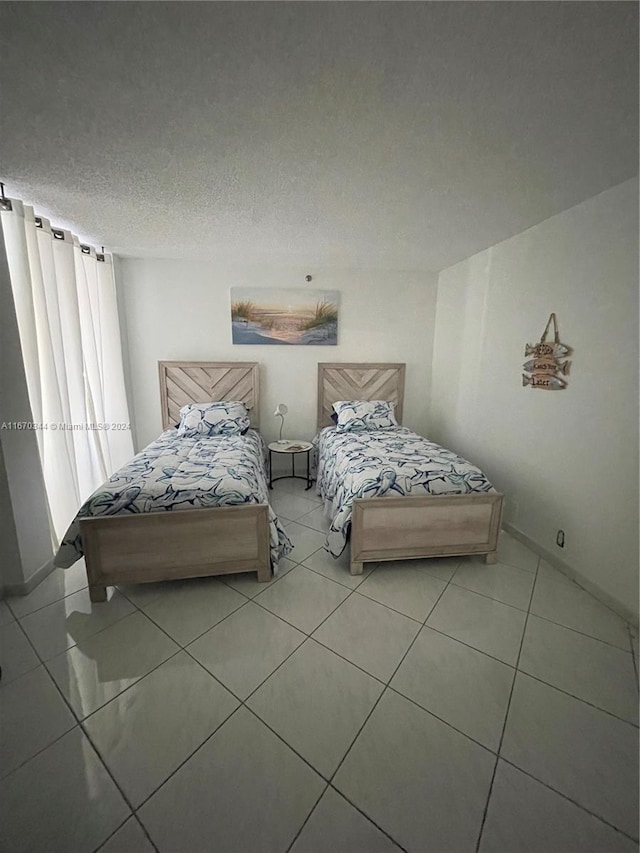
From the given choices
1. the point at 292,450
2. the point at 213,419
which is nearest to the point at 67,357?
the point at 213,419

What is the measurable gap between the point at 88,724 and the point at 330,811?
0.95 m

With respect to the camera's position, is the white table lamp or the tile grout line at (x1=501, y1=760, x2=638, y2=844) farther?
the white table lamp

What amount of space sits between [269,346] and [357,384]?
3.55ft

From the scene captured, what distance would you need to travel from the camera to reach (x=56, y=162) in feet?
5.35

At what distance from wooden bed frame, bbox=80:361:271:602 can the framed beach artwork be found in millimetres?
2197

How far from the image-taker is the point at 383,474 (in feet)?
7.29

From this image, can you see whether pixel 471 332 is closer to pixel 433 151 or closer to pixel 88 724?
pixel 433 151

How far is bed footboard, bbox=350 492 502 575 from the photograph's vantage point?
2102 millimetres

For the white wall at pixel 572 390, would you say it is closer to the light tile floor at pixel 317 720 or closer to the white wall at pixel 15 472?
the light tile floor at pixel 317 720

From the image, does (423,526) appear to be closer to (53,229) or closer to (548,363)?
(548,363)

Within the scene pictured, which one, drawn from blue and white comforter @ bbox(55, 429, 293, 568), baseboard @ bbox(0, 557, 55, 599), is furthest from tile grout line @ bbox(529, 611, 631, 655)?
baseboard @ bbox(0, 557, 55, 599)

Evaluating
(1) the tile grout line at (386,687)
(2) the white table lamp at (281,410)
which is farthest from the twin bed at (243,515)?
(2) the white table lamp at (281,410)

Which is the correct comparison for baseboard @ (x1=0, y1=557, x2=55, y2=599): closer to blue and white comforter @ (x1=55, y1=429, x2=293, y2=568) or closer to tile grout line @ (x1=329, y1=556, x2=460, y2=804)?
blue and white comforter @ (x1=55, y1=429, x2=293, y2=568)

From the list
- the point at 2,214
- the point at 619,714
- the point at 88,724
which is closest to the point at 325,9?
the point at 2,214
